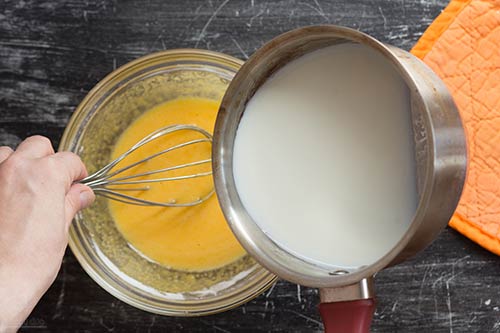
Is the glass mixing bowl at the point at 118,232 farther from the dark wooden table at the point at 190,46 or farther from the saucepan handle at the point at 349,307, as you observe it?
the saucepan handle at the point at 349,307

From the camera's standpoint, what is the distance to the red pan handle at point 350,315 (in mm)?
649

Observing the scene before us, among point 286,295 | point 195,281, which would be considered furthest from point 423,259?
point 195,281

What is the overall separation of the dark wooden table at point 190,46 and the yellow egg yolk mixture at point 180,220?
77 mm

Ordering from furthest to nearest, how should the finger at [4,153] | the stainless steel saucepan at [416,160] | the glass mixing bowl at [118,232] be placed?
1. the glass mixing bowl at [118,232]
2. the finger at [4,153]
3. the stainless steel saucepan at [416,160]

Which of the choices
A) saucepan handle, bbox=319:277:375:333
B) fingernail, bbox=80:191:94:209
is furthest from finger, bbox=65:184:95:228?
saucepan handle, bbox=319:277:375:333

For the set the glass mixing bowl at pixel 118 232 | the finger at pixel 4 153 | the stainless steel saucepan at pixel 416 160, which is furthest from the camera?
the glass mixing bowl at pixel 118 232

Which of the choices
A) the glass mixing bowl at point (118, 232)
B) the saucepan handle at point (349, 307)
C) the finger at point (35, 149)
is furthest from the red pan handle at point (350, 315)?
the finger at point (35, 149)

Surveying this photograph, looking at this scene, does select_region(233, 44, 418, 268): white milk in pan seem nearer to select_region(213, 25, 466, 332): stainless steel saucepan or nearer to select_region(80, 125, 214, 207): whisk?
select_region(213, 25, 466, 332): stainless steel saucepan

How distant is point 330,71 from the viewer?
67 cm

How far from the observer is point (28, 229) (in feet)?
Result: 2.05

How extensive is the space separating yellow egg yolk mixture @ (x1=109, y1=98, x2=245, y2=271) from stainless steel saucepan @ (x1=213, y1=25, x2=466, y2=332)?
15cm

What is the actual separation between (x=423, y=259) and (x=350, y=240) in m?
0.25

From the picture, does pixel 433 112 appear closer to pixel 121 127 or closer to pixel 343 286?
pixel 343 286

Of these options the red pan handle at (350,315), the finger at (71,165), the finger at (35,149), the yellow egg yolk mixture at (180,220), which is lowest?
the red pan handle at (350,315)
